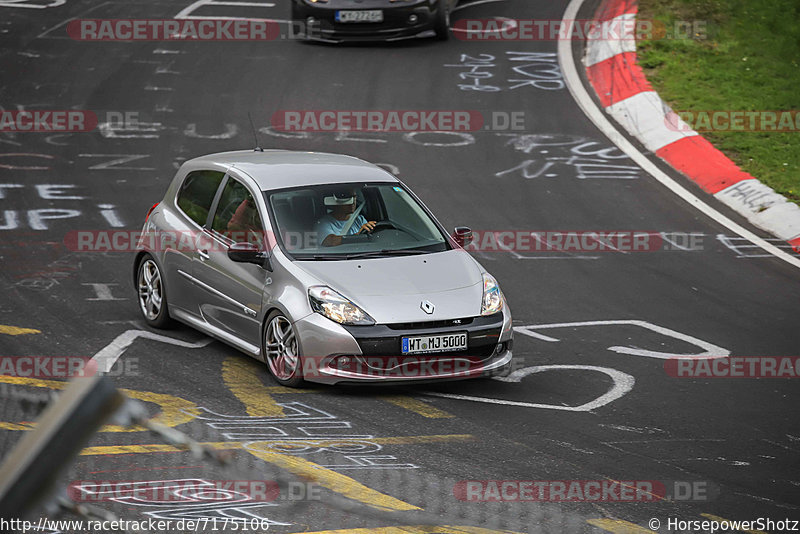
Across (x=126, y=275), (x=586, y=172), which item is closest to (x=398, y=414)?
(x=126, y=275)

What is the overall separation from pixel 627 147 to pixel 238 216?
7786 millimetres

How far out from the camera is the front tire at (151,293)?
9945mm

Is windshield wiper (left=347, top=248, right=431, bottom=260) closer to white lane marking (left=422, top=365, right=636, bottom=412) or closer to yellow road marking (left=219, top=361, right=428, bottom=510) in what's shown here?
white lane marking (left=422, top=365, right=636, bottom=412)

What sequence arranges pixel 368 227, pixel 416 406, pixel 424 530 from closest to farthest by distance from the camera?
1. pixel 424 530
2. pixel 416 406
3. pixel 368 227

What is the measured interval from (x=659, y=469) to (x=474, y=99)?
37.5 ft

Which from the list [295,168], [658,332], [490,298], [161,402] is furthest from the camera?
[658,332]

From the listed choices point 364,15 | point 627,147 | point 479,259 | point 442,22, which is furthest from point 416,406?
point 442,22

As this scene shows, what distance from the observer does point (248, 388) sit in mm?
8461

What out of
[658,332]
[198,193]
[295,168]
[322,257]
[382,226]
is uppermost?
[295,168]

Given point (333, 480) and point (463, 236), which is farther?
point (463, 236)

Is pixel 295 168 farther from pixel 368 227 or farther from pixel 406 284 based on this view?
pixel 406 284

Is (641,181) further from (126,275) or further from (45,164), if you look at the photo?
(45,164)

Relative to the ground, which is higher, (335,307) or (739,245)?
(335,307)

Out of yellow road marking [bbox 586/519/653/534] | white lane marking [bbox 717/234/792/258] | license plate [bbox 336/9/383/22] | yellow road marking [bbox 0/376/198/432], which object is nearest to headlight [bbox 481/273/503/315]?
yellow road marking [bbox 0/376/198/432]
